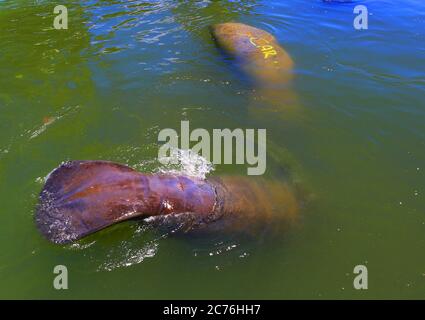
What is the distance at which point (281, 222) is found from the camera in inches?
169

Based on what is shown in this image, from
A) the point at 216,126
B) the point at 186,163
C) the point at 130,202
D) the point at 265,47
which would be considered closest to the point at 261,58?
the point at 265,47

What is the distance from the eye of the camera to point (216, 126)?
5.97 metres

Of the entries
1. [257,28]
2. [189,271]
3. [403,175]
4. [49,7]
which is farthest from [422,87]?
[49,7]

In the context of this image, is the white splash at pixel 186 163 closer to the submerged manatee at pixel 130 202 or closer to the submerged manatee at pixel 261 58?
the submerged manatee at pixel 130 202

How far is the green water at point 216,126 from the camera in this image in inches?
155

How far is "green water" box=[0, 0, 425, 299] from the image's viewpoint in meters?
3.93

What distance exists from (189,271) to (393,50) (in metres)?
6.15

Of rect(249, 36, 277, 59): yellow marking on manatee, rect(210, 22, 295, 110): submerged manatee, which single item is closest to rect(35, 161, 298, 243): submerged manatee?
rect(210, 22, 295, 110): submerged manatee

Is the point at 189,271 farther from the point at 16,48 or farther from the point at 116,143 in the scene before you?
the point at 16,48

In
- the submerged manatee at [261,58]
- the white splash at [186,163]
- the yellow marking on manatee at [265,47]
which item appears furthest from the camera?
the yellow marking on manatee at [265,47]

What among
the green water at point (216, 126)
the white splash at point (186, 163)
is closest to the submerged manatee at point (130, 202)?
the green water at point (216, 126)

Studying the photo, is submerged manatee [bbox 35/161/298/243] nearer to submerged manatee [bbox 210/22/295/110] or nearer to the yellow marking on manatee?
submerged manatee [bbox 210/22/295/110]

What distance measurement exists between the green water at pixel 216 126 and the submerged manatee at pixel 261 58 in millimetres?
235

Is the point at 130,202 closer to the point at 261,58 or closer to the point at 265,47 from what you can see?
the point at 261,58
